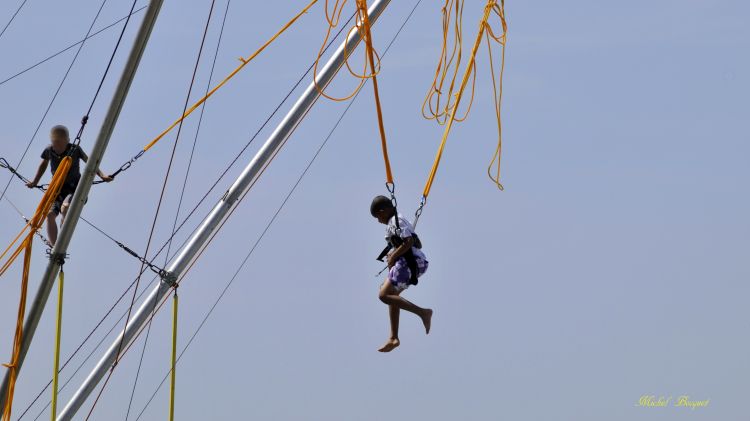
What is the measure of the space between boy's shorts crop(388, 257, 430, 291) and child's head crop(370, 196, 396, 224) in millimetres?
531

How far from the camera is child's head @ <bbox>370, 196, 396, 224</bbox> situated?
60.6 ft

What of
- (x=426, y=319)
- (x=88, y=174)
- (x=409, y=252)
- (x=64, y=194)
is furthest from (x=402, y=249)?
(x=64, y=194)

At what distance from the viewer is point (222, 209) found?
21.1 metres

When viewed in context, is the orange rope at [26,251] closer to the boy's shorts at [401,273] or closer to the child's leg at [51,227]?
the child's leg at [51,227]

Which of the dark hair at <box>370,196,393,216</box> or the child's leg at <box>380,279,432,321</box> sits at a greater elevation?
the dark hair at <box>370,196,393,216</box>

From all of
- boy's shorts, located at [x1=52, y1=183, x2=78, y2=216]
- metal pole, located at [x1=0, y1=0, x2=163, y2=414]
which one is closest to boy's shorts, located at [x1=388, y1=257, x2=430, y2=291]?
metal pole, located at [x1=0, y1=0, x2=163, y2=414]

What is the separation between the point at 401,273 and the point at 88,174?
375 centimetres

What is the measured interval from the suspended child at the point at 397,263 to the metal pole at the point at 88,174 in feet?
10.3

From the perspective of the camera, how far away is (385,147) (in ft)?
57.8

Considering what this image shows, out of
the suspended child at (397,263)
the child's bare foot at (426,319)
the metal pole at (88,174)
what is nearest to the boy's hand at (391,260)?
the suspended child at (397,263)

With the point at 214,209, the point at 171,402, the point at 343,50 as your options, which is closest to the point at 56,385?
the point at 171,402

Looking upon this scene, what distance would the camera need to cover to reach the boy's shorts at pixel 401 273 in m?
18.7

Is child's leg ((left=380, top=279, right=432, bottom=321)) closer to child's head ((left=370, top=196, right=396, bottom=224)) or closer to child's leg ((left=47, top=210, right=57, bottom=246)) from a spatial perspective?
child's head ((left=370, top=196, right=396, bottom=224))

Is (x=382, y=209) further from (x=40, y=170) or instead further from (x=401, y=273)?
(x=40, y=170)
